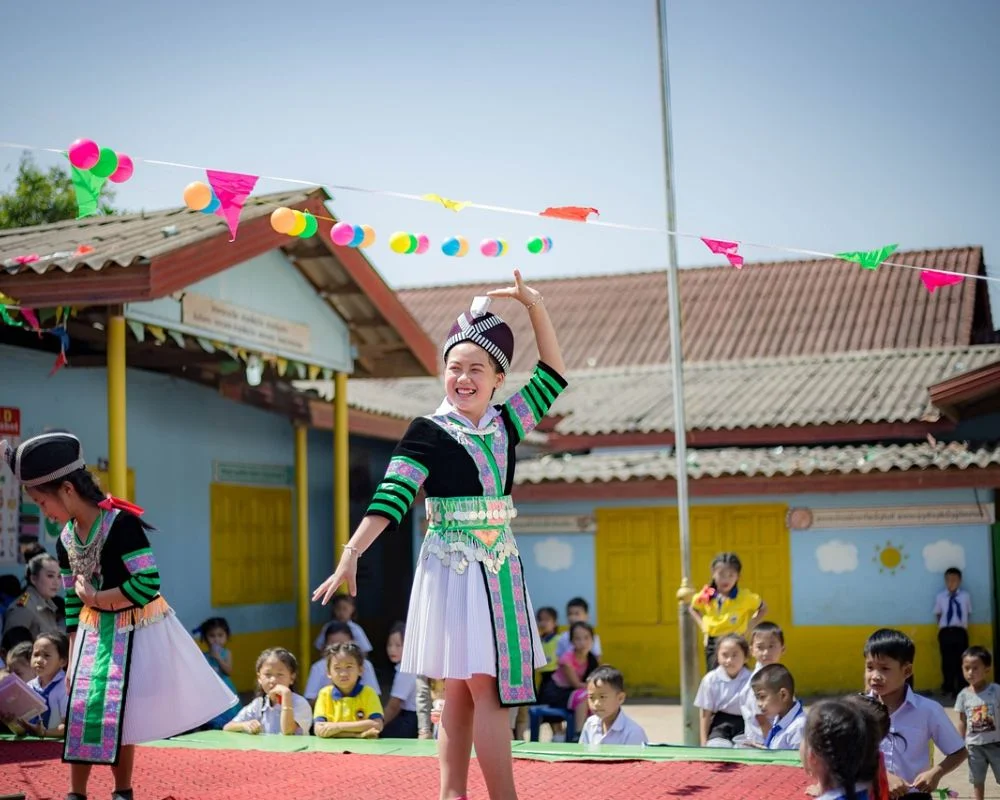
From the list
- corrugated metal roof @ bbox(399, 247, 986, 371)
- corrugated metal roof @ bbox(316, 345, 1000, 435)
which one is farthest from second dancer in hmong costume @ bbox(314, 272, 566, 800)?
corrugated metal roof @ bbox(399, 247, 986, 371)

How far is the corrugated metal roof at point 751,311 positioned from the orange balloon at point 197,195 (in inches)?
644

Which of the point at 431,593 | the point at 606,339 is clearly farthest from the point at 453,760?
the point at 606,339

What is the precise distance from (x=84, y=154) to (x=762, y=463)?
10.2 m

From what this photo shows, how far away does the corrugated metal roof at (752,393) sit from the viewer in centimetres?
1666

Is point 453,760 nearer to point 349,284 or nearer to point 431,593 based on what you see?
point 431,593

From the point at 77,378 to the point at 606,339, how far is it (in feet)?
46.4

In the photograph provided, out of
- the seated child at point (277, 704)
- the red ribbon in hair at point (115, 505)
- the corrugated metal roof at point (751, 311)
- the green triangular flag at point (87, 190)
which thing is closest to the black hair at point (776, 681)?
the seated child at point (277, 704)

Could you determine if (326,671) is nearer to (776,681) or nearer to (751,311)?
(776,681)

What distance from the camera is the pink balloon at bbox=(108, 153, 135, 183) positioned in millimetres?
5625

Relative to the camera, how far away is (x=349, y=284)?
37.8 feet

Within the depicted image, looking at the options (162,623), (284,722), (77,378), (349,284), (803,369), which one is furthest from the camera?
(803,369)

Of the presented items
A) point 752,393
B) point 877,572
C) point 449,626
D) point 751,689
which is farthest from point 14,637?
point 752,393

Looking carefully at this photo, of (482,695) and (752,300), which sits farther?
(752,300)

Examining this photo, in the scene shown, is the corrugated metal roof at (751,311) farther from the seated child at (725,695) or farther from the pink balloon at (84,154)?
the pink balloon at (84,154)
